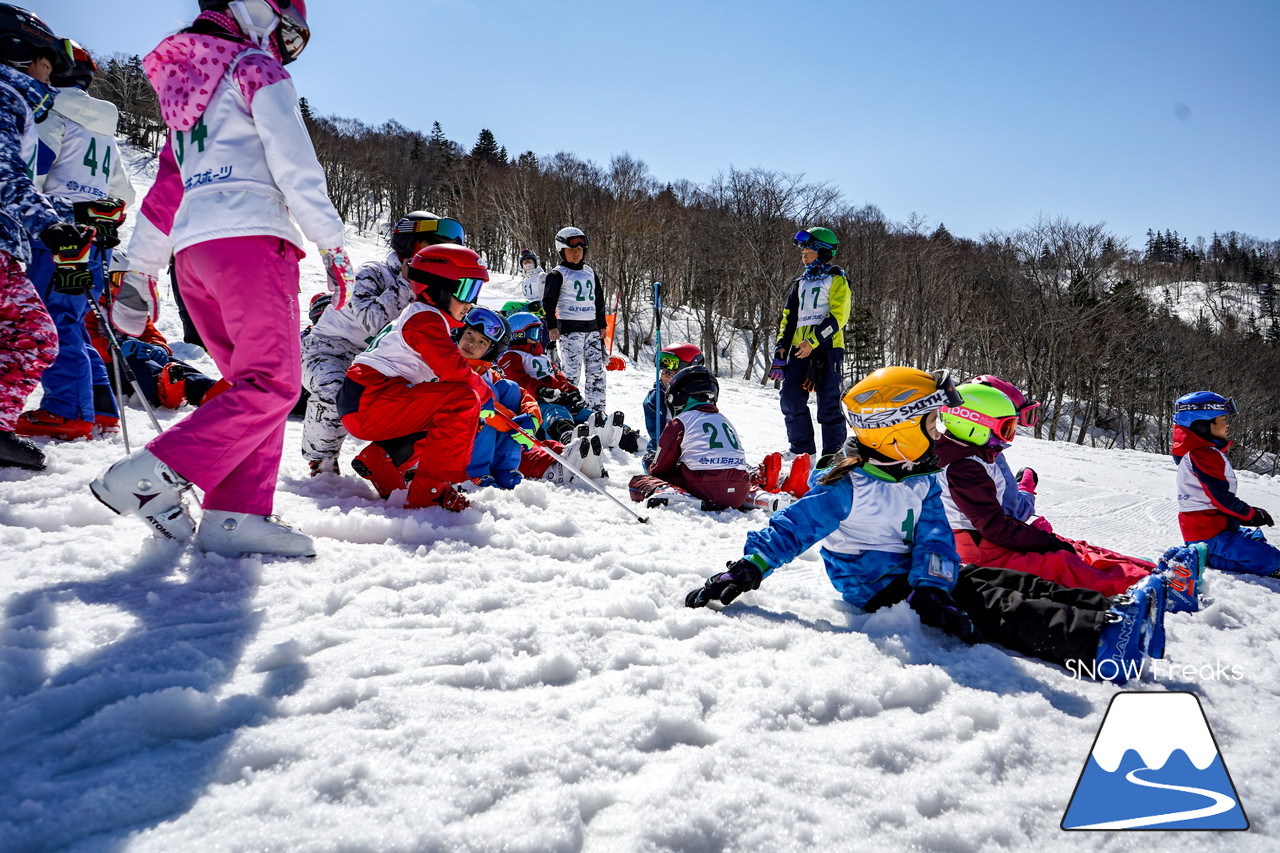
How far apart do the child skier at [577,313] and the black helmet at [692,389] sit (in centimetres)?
235

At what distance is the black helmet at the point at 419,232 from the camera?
4073mm

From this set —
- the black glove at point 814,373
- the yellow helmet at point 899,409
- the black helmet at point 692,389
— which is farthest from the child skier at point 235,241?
the black glove at point 814,373

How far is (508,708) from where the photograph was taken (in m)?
1.52

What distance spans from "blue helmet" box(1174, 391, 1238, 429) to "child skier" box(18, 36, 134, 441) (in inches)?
262

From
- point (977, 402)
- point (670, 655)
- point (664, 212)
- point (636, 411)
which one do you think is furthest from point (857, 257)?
point (670, 655)

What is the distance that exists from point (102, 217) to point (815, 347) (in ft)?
16.6

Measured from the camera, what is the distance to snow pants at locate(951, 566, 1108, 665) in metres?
2.06

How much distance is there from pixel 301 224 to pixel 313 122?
50.6 meters

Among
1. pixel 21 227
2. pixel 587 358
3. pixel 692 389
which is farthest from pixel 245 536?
pixel 587 358

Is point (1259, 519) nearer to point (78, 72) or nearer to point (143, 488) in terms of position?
point (143, 488)

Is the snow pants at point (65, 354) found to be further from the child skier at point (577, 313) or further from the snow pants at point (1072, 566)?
the snow pants at point (1072, 566)

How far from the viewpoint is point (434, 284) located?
3.39 metres

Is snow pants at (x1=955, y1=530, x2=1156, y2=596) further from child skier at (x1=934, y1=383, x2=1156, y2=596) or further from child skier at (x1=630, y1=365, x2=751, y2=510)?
child skier at (x1=630, y1=365, x2=751, y2=510)

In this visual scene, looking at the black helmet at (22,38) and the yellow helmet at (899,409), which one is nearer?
the yellow helmet at (899,409)
